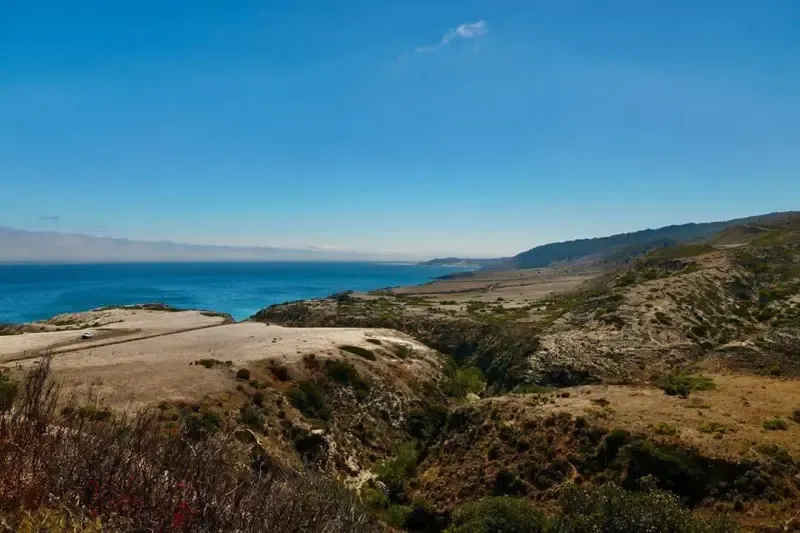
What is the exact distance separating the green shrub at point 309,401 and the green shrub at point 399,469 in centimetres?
548

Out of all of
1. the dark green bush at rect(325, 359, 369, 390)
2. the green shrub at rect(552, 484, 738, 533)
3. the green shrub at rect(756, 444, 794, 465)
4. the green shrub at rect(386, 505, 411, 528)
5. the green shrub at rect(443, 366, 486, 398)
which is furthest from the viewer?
the green shrub at rect(443, 366, 486, 398)

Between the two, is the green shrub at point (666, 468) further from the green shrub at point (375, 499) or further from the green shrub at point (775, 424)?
the green shrub at point (375, 499)

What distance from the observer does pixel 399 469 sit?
29203mm

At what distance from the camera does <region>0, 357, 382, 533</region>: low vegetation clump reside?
23.5 feet

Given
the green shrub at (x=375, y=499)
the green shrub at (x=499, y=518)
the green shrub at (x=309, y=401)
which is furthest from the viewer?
the green shrub at (x=309, y=401)

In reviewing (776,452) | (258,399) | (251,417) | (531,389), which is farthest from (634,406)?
(258,399)

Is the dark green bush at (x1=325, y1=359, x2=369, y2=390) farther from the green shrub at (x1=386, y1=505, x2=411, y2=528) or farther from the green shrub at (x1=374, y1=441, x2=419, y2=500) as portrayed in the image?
the green shrub at (x1=386, y1=505, x2=411, y2=528)

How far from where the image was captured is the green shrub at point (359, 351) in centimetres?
4481

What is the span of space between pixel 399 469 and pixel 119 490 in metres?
23.2

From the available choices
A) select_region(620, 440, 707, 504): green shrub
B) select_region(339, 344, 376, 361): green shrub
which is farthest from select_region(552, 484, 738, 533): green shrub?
select_region(339, 344, 376, 361): green shrub

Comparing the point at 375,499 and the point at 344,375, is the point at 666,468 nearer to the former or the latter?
the point at 375,499

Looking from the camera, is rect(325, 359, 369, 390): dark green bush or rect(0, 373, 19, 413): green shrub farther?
rect(325, 359, 369, 390): dark green bush

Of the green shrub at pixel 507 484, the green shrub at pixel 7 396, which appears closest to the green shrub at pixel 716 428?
the green shrub at pixel 507 484

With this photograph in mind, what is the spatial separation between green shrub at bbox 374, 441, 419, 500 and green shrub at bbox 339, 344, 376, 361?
41.7ft
